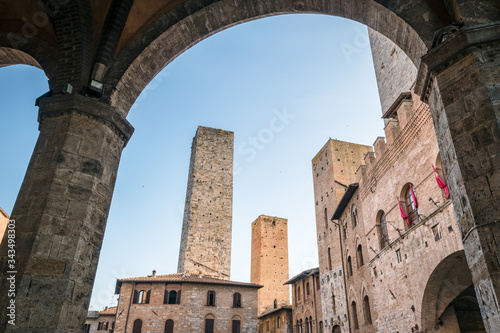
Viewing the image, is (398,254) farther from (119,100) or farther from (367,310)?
(119,100)

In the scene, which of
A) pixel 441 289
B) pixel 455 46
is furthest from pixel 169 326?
pixel 455 46

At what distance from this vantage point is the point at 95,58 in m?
4.95

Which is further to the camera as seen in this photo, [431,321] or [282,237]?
[282,237]

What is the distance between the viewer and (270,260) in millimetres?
35812

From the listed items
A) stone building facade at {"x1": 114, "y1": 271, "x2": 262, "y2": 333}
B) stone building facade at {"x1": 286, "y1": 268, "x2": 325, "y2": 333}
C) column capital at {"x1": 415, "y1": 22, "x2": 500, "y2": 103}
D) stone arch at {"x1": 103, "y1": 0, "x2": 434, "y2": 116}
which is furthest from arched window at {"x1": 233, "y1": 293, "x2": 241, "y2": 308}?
column capital at {"x1": 415, "y1": 22, "x2": 500, "y2": 103}

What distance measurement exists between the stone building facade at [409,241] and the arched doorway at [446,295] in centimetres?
2

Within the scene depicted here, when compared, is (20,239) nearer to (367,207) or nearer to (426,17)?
(426,17)

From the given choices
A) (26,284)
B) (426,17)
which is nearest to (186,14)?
(426,17)

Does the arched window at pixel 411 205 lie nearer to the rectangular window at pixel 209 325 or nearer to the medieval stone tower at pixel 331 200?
the medieval stone tower at pixel 331 200

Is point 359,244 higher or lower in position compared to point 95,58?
higher

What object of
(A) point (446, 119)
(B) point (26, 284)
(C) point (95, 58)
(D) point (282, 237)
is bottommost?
(B) point (26, 284)

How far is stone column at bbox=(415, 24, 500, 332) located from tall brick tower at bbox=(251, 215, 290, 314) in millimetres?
32319

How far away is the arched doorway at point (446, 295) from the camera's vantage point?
9.61 m

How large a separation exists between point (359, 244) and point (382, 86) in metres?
6.96
